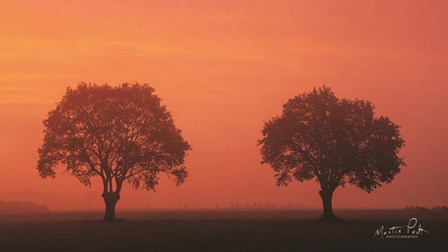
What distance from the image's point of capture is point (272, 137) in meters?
91.4

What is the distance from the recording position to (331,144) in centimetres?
8900

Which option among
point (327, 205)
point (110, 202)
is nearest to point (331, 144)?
point (327, 205)

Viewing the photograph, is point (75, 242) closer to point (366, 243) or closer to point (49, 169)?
point (366, 243)

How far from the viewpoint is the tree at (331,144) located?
87.4 m

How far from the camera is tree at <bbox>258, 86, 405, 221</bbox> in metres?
87.4

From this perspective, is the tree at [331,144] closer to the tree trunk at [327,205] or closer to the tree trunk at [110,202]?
the tree trunk at [327,205]

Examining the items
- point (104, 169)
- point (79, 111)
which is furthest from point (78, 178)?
point (79, 111)

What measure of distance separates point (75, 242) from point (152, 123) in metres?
43.5

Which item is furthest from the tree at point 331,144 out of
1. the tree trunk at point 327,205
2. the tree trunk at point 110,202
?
the tree trunk at point 110,202

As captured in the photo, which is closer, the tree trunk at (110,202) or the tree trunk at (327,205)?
the tree trunk at (327,205)

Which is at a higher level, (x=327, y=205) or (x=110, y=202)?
(x=110, y=202)

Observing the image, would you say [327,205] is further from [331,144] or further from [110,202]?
[110,202]

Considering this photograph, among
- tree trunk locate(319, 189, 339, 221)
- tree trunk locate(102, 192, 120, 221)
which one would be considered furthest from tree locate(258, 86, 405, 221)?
tree trunk locate(102, 192, 120, 221)

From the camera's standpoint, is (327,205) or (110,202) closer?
(327,205)
